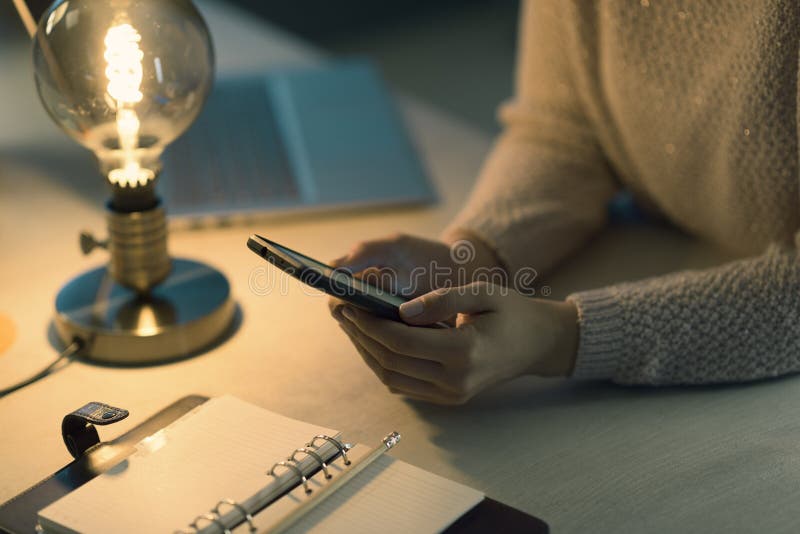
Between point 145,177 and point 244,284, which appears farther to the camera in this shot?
point 244,284

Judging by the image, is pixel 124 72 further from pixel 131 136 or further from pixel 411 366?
pixel 411 366

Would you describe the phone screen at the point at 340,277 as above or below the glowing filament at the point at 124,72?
below

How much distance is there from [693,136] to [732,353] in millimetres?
240

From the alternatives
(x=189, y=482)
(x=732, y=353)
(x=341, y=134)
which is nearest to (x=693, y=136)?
(x=732, y=353)

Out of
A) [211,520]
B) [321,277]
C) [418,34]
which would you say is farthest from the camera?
[418,34]

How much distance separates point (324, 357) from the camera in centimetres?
85

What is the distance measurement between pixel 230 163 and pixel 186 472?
0.59 m

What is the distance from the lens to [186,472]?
2.09 ft

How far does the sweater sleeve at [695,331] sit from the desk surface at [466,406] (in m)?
0.02

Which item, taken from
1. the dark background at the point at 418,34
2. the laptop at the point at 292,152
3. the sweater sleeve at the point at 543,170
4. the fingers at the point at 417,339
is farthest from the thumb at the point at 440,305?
the dark background at the point at 418,34

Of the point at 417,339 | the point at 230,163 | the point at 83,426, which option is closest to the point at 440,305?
the point at 417,339

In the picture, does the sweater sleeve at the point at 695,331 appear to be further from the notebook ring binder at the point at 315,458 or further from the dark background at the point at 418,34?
the dark background at the point at 418,34

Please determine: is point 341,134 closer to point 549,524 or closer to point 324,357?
point 324,357

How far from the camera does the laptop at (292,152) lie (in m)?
1.10
